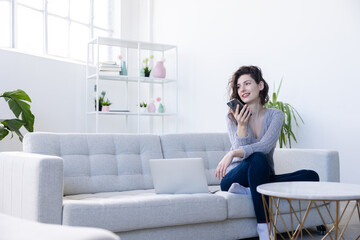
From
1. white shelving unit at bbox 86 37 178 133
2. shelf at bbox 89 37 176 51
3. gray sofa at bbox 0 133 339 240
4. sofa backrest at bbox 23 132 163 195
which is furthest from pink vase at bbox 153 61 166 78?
sofa backrest at bbox 23 132 163 195

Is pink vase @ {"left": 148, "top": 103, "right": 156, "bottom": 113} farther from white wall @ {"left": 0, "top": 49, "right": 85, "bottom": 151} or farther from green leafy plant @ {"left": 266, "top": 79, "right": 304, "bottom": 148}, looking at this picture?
green leafy plant @ {"left": 266, "top": 79, "right": 304, "bottom": 148}

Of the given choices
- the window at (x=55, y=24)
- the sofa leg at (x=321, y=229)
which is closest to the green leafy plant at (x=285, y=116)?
the sofa leg at (x=321, y=229)

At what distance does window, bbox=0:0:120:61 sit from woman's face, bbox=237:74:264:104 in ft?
10.1

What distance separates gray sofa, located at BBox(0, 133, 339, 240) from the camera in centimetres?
204

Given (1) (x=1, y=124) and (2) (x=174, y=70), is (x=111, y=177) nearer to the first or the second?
(1) (x=1, y=124)

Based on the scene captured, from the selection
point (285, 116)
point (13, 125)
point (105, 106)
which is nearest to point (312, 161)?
point (285, 116)

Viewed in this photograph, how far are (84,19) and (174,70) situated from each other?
1394mm

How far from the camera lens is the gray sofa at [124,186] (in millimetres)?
2035

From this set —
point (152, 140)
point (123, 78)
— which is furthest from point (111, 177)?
point (123, 78)

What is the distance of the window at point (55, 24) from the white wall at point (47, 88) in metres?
0.23

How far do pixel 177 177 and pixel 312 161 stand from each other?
98 cm

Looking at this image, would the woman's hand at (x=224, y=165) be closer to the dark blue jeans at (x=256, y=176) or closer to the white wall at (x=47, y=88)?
the dark blue jeans at (x=256, y=176)

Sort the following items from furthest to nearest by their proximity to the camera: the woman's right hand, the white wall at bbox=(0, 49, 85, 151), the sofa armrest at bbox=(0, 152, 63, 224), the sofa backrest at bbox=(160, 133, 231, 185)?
the white wall at bbox=(0, 49, 85, 151)
the sofa backrest at bbox=(160, 133, 231, 185)
the woman's right hand
the sofa armrest at bbox=(0, 152, 63, 224)

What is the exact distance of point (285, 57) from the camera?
4.59m
